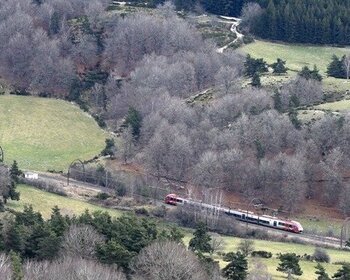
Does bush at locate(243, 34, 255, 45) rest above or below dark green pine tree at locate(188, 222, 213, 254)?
above

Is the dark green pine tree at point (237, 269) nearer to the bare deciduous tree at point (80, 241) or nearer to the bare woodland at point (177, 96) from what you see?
the bare deciduous tree at point (80, 241)

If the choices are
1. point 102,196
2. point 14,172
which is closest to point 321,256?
point 102,196

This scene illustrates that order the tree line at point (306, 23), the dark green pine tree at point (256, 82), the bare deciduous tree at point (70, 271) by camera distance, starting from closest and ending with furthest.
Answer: the bare deciduous tree at point (70, 271) → the dark green pine tree at point (256, 82) → the tree line at point (306, 23)

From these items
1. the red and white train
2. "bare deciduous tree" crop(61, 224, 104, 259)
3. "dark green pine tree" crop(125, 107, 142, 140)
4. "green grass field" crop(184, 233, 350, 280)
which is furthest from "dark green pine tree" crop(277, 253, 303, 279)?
"dark green pine tree" crop(125, 107, 142, 140)

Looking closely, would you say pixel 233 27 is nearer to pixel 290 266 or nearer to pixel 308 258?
pixel 308 258

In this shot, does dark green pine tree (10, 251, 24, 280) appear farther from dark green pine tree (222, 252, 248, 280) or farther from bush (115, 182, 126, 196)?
bush (115, 182, 126, 196)

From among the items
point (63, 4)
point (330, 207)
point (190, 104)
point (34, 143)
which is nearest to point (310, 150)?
point (330, 207)

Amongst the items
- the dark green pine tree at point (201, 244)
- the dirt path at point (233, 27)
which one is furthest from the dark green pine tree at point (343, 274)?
the dirt path at point (233, 27)
